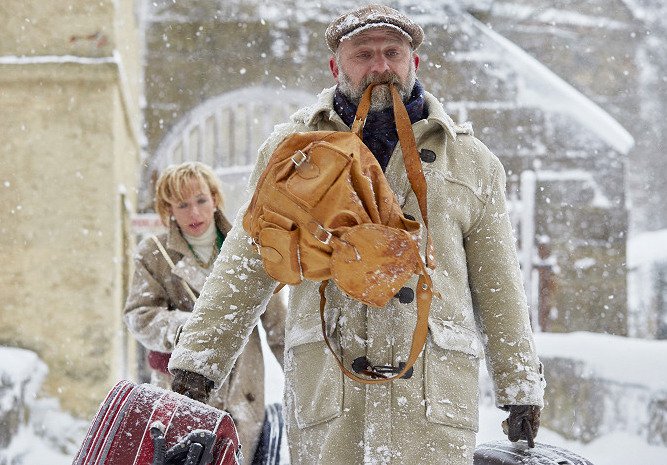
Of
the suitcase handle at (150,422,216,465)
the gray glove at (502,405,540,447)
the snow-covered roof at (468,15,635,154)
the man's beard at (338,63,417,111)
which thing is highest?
the snow-covered roof at (468,15,635,154)

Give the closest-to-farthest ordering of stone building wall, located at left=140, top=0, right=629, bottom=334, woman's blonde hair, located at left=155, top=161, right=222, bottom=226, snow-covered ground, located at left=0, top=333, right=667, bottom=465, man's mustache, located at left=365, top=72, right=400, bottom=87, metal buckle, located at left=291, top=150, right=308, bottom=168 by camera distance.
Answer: metal buckle, located at left=291, top=150, right=308, bottom=168
man's mustache, located at left=365, top=72, right=400, bottom=87
woman's blonde hair, located at left=155, top=161, right=222, bottom=226
snow-covered ground, located at left=0, top=333, right=667, bottom=465
stone building wall, located at left=140, top=0, right=629, bottom=334

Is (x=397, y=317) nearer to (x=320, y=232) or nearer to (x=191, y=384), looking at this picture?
(x=320, y=232)

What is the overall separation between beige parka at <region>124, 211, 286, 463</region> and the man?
0.92m

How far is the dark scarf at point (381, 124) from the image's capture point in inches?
104

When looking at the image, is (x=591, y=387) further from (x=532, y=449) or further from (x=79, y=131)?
(x=532, y=449)

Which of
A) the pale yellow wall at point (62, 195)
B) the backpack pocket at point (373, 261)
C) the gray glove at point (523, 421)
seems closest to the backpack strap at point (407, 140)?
the backpack pocket at point (373, 261)

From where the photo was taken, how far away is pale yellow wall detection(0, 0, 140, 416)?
7.89 metres

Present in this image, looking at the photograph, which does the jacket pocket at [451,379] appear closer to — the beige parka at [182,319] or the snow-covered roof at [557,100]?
the beige parka at [182,319]

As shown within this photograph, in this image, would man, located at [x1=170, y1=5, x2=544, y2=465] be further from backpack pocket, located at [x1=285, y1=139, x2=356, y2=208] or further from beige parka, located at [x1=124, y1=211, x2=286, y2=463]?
beige parka, located at [x1=124, y1=211, x2=286, y2=463]

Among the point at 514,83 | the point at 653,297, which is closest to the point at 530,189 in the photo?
the point at 514,83

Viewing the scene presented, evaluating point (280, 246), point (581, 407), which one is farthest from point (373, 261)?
point (581, 407)

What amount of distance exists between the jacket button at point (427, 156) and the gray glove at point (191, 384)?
795mm

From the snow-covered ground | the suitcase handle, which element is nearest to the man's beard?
the suitcase handle

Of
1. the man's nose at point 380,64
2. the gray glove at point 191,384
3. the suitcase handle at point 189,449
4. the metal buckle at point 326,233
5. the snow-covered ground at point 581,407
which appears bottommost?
the snow-covered ground at point 581,407
